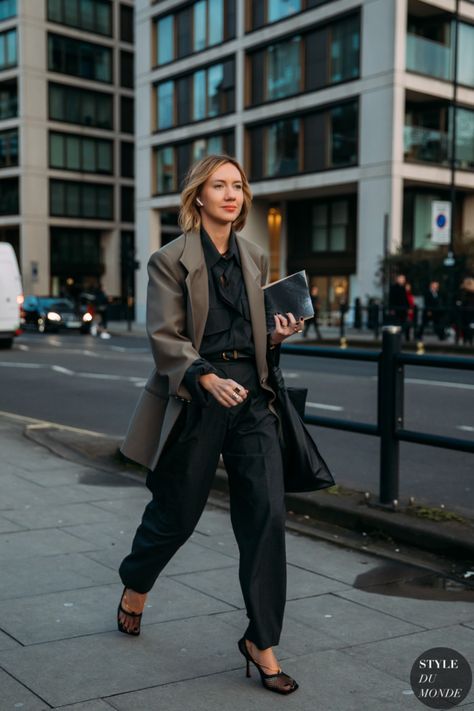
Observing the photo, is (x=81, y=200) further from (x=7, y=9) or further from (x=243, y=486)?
(x=243, y=486)

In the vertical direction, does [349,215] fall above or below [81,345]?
above

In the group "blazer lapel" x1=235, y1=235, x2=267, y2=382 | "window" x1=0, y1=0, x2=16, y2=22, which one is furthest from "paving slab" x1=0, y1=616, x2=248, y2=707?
"window" x1=0, y1=0, x2=16, y2=22

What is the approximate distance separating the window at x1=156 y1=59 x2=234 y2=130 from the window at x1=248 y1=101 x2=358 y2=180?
8.81 ft

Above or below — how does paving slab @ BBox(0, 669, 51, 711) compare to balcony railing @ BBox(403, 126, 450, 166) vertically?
below

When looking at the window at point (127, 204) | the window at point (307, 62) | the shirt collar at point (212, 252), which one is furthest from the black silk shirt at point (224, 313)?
the window at point (127, 204)

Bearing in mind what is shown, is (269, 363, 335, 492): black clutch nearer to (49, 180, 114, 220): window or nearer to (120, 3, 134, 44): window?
(49, 180, 114, 220): window

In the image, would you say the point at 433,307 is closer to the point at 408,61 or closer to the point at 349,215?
the point at 408,61

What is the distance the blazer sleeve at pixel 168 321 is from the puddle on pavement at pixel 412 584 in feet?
5.52

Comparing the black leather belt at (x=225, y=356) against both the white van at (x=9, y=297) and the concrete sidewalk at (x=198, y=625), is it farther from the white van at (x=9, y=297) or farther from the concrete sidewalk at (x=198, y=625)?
the white van at (x=9, y=297)

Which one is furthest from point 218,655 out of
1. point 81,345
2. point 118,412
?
point 81,345

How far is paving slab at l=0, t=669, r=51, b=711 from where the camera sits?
9.54ft

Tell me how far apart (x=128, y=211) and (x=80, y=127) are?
22.2 ft

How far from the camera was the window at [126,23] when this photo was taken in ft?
201

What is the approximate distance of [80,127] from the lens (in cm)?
5991
